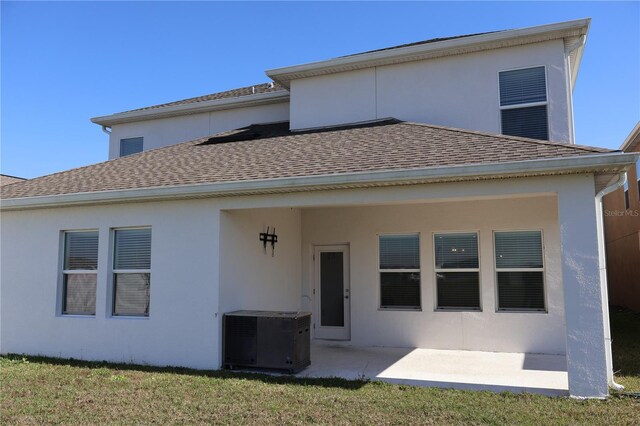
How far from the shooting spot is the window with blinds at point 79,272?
29.3 ft

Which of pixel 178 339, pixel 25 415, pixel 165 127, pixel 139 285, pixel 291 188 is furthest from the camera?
pixel 165 127

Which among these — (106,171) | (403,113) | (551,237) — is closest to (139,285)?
(106,171)

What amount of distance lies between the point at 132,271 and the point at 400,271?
211 inches

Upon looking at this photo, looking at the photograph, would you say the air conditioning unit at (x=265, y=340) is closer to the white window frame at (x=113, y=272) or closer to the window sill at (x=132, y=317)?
the window sill at (x=132, y=317)

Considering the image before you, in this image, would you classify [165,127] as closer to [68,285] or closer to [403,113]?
[68,285]

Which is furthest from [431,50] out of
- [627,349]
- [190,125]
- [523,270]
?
[627,349]

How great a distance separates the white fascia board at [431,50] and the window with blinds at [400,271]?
3.95 m

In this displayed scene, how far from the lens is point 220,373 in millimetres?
7449

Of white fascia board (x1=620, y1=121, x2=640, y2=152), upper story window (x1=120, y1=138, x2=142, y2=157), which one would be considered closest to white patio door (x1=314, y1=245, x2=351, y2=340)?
upper story window (x1=120, y1=138, x2=142, y2=157)

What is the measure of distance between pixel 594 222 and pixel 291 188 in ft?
13.6

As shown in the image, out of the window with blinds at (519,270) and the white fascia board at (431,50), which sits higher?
the white fascia board at (431,50)

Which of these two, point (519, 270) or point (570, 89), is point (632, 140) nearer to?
point (570, 89)

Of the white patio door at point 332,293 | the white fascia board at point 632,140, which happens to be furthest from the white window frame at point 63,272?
the white fascia board at point 632,140

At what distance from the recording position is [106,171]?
1012cm
